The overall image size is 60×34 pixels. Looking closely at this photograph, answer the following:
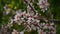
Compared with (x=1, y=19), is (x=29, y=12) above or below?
above

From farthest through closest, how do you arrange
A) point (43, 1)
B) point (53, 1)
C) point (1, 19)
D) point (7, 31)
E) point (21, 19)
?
point (1, 19)
point (7, 31)
point (21, 19)
point (43, 1)
point (53, 1)

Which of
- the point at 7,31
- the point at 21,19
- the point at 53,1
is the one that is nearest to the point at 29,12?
the point at 21,19

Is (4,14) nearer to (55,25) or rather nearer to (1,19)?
(1,19)

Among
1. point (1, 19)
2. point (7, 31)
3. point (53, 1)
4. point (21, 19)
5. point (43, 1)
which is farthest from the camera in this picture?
point (1, 19)

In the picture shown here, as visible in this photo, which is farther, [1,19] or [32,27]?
[1,19]

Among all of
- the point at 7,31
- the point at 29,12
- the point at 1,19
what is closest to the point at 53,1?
the point at 29,12

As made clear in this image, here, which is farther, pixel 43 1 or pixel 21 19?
pixel 21 19

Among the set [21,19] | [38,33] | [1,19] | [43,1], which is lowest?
[1,19]

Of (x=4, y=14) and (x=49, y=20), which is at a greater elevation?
(x=49, y=20)

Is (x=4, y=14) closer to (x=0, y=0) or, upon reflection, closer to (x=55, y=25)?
(x=0, y=0)
